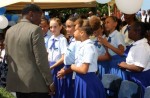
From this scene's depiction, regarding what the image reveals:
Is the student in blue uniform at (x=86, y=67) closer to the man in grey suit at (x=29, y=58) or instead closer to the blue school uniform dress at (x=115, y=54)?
the man in grey suit at (x=29, y=58)

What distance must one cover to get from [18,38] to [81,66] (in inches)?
30.9

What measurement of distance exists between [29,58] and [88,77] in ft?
2.61

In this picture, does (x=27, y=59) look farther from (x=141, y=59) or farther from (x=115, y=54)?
(x=115, y=54)

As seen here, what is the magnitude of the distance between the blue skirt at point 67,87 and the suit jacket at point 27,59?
1123mm

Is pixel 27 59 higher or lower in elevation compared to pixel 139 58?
higher

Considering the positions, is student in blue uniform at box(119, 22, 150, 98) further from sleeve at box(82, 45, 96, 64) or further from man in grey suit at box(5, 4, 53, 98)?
man in grey suit at box(5, 4, 53, 98)

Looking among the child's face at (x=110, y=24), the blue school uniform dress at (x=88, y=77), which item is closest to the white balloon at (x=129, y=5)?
the child's face at (x=110, y=24)

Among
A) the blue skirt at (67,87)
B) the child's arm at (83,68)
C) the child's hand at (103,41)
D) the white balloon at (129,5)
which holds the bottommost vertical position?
the blue skirt at (67,87)

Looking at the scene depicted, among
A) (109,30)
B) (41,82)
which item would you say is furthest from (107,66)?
(41,82)

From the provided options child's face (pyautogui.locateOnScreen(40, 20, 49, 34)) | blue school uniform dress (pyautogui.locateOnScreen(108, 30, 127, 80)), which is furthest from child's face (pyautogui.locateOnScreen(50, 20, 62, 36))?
blue school uniform dress (pyautogui.locateOnScreen(108, 30, 127, 80))

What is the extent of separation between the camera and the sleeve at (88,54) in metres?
3.70

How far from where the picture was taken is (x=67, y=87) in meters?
4.76

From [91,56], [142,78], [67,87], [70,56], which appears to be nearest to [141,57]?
[142,78]

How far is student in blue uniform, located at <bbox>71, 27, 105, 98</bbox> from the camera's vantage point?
12.3 ft
